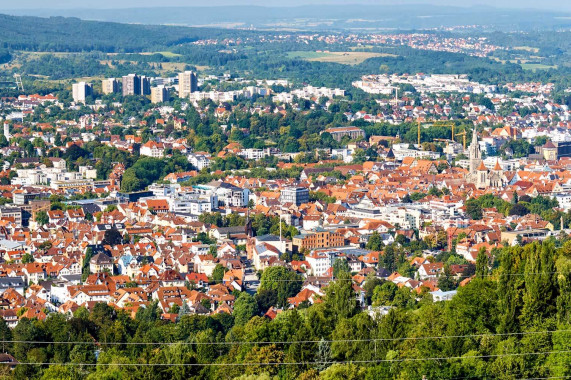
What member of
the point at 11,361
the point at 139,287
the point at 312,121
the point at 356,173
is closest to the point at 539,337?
the point at 11,361

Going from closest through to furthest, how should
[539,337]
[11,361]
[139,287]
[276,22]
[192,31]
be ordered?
[539,337]
[11,361]
[139,287]
[192,31]
[276,22]

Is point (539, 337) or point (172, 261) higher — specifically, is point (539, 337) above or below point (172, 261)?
above

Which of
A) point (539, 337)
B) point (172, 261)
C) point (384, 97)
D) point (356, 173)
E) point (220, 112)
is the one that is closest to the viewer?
point (539, 337)

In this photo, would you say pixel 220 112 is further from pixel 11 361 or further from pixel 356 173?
pixel 11 361

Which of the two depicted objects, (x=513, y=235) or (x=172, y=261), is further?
(x=513, y=235)

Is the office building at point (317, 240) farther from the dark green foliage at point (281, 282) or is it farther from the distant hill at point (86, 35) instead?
the distant hill at point (86, 35)

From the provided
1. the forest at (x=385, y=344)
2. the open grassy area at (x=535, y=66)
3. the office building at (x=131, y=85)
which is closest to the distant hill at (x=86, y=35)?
the open grassy area at (x=535, y=66)

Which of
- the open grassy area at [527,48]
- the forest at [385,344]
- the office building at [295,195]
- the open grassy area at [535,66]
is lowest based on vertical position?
the open grassy area at [527,48]
